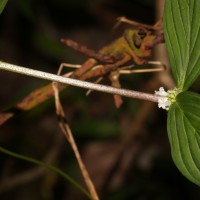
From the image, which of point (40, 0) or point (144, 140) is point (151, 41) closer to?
point (144, 140)

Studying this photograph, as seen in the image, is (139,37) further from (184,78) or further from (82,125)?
(82,125)

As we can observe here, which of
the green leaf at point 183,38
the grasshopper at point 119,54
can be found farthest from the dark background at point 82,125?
the green leaf at point 183,38

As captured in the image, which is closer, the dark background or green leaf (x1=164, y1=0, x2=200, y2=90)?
green leaf (x1=164, y1=0, x2=200, y2=90)

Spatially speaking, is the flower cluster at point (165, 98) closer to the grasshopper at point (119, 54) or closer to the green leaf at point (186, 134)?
the green leaf at point (186, 134)

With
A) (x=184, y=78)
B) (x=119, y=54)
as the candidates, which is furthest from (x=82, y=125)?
(x=184, y=78)

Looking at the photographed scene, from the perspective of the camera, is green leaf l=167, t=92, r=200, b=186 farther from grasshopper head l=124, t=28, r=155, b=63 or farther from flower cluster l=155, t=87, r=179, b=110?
grasshopper head l=124, t=28, r=155, b=63

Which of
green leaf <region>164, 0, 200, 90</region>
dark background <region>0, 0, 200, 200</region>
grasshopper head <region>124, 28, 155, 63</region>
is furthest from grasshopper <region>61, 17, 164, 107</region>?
dark background <region>0, 0, 200, 200</region>

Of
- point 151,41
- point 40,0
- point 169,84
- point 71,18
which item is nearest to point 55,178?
point 169,84
